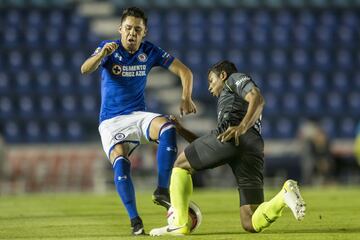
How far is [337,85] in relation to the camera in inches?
920

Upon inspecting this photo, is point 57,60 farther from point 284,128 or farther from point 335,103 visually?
point 335,103

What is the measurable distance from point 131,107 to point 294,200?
6.35 ft

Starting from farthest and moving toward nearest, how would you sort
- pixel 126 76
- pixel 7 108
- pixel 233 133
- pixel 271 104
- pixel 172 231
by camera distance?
pixel 271 104
pixel 7 108
pixel 126 76
pixel 172 231
pixel 233 133

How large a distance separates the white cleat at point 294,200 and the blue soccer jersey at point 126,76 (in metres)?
A: 1.81

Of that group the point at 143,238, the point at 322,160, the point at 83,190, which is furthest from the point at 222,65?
the point at 83,190

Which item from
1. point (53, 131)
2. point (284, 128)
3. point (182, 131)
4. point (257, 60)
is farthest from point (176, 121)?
point (257, 60)

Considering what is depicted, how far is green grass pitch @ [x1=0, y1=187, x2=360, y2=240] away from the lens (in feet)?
24.3

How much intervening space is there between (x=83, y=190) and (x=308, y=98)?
6.28m

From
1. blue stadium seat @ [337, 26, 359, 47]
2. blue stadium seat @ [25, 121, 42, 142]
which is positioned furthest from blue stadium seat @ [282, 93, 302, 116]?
blue stadium seat @ [25, 121, 42, 142]

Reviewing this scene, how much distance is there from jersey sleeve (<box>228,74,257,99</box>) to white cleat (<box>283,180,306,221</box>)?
77cm

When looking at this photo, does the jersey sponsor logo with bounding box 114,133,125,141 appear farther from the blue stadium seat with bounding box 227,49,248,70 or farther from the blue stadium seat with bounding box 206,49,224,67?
the blue stadium seat with bounding box 206,49,224,67

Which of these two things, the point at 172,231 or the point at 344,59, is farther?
the point at 344,59

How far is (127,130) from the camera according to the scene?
7867 millimetres

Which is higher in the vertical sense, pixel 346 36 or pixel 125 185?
pixel 346 36
